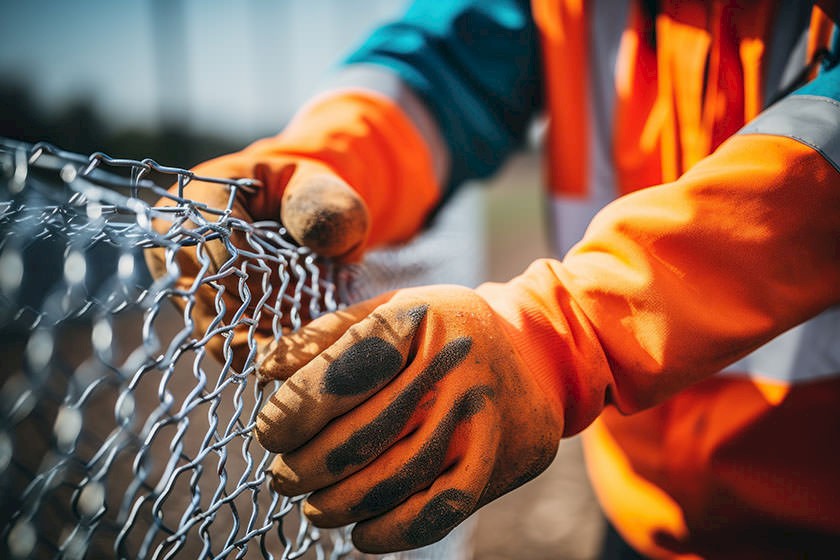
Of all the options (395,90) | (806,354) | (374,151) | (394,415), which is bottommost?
(806,354)

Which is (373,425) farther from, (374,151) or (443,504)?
(374,151)

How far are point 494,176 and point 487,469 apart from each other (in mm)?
1125

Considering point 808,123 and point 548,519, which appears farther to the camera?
point 548,519

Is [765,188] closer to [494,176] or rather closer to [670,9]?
[670,9]

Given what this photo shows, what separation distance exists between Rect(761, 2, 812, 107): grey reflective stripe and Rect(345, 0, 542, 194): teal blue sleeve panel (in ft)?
1.92

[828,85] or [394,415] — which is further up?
[828,85]

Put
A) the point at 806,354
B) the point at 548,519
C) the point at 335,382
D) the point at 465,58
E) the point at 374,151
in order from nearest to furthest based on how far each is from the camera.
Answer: the point at 335,382
the point at 806,354
the point at 374,151
the point at 465,58
the point at 548,519

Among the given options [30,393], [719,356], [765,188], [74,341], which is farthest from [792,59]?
[74,341]

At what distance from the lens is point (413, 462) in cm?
75

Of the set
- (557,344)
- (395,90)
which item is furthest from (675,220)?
(395,90)

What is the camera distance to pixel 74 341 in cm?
396

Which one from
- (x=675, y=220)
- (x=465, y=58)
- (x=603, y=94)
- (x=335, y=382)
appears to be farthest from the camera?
(x=465, y=58)

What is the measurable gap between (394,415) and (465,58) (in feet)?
3.61

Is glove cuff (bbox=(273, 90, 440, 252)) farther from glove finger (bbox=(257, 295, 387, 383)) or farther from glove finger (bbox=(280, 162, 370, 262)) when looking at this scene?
glove finger (bbox=(257, 295, 387, 383))
